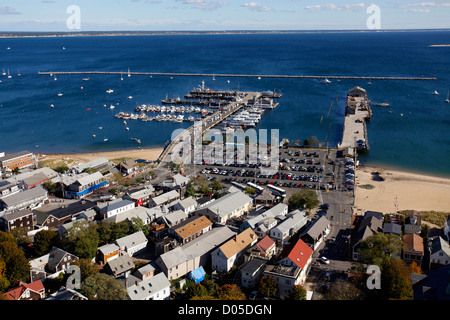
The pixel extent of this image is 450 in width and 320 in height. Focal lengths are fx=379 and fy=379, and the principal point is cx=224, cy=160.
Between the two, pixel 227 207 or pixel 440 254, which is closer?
pixel 440 254

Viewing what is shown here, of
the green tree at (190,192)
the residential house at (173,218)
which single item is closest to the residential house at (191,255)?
the residential house at (173,218)

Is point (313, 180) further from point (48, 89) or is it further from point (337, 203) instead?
point (48, 89)

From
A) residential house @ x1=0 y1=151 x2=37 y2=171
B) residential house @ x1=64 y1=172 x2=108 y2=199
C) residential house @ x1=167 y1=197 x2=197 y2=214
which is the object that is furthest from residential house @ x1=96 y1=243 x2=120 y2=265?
residential house @ x1=0 y1=151 x2=37 y2=171

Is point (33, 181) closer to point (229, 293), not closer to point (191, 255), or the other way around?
point (191, 255)

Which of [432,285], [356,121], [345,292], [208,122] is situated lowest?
[345,292]

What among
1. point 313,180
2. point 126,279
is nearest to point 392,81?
point 313,180

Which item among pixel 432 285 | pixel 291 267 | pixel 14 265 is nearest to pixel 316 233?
pixel 291 267
